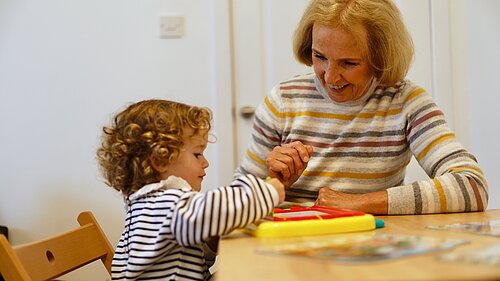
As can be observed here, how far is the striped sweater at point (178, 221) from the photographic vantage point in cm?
112

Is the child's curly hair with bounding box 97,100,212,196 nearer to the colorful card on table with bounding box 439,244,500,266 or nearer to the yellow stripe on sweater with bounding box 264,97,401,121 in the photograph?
the yellow stripe on sweater with bounding box 264,97,401,121

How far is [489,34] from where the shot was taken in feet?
9.83

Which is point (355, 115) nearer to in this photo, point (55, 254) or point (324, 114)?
point (324, 114)

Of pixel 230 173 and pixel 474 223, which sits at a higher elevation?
pixel 474 223

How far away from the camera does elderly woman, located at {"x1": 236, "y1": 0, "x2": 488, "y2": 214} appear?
169cm

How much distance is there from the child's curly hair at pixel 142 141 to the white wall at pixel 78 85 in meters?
1.52

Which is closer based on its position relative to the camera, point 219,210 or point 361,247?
point 361,247

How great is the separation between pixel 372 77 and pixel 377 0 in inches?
7.7

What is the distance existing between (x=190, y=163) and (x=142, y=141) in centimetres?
11

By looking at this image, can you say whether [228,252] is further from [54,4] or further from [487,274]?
[54,4]

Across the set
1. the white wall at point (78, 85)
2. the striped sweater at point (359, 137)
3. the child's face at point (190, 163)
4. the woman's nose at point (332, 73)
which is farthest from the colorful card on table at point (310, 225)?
the white wall at point (78, 85)

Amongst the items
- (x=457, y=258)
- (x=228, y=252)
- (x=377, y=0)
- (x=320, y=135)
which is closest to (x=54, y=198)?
(x=320, y=135)

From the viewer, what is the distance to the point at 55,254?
137 centimetres

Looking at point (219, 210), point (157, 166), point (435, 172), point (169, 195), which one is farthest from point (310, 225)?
point (435, 172)
